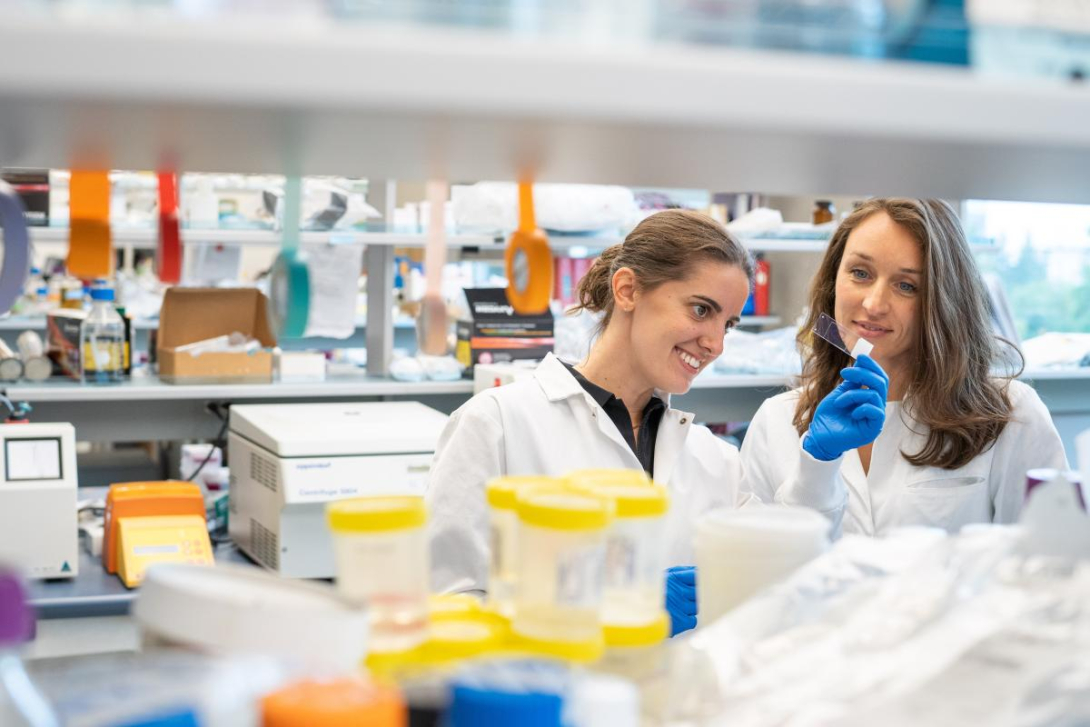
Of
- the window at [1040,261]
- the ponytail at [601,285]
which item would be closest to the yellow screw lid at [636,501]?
the ponytail at [601,285]

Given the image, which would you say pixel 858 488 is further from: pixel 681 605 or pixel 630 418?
pixel 681 605

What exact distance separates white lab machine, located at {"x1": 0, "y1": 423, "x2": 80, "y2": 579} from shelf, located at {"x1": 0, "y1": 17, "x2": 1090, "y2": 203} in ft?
5.81

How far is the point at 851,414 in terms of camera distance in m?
1.90

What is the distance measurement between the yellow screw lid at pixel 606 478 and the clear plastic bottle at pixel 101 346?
2840 mm

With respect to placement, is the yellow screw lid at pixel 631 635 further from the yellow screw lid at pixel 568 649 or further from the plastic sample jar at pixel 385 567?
the plastic sample jar at pixel 385 567

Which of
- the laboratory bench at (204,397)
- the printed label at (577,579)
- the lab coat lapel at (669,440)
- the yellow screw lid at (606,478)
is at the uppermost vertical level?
the yellow screw lid at (606,478)

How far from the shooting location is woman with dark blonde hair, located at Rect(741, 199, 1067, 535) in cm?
227

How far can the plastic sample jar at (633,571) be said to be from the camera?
0.88 meters

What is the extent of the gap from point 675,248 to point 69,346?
7.58 feet

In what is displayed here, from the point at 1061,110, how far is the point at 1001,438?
5.50ft

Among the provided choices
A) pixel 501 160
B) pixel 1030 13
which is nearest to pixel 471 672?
pixel 501 160

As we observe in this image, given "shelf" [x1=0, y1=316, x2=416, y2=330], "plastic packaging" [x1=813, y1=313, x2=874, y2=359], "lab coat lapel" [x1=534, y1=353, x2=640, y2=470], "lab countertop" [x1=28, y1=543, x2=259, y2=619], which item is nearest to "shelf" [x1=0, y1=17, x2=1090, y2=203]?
"lab coat lapel" [x1=534, y1=353, x2=640, y2=470]

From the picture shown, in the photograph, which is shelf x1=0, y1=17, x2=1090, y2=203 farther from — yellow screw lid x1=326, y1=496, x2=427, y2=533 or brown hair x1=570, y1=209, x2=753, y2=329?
brown hair x1=570, y1=209, x2=753, y2=329

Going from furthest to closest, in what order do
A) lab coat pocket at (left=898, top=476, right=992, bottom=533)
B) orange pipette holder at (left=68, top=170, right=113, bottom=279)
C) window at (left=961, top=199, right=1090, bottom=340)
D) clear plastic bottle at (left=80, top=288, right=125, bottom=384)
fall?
window at (left=961, top=199, right=1090, bottom=340)
clear plastic bottle at (left=80, top=288, right=125, bottom=384)
lab coat pocket at (left=898, top=476, right=992, bottom=533)
orange pipette holder at (left=68, top=170, right=113, bottom=279)
